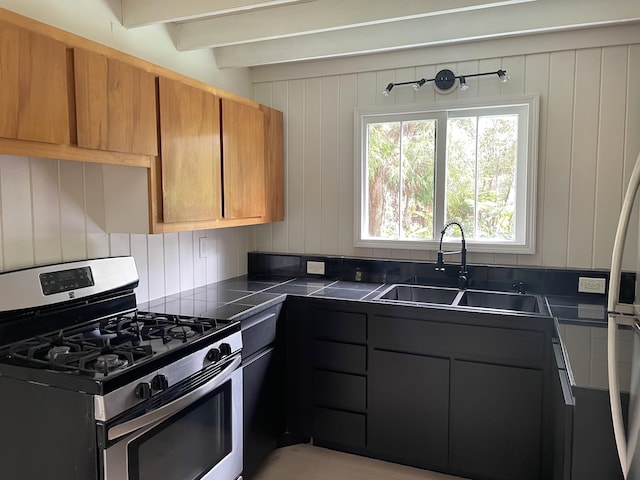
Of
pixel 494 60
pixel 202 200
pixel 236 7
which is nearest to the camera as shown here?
pixel 236 7

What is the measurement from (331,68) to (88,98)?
68.1 inches

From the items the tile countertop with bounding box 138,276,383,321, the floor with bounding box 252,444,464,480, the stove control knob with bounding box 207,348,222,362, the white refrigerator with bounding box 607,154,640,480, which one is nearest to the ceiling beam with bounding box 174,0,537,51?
the white refrigerator with bounding box 607,154,640,480

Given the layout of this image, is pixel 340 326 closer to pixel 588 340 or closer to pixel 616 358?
pixel 588 340

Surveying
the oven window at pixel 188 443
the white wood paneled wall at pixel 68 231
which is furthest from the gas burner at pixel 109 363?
the white wood paneled wall at pixel 68 231

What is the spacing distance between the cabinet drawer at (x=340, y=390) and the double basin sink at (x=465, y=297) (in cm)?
46

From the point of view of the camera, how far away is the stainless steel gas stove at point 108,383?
4.83 feet

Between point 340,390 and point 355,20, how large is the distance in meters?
1.87

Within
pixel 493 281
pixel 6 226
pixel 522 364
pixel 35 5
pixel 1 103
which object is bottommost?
pixel 522 364

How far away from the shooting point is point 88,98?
5.86 ft

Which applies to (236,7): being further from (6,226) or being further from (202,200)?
(6,226)

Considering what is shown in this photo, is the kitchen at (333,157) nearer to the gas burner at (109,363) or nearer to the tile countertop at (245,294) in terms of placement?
the tile countertop at (245,294)

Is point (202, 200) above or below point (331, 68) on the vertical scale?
below

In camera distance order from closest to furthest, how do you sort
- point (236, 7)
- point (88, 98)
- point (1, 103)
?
point (1, 103) → point (88, 98) → point (236, 7)

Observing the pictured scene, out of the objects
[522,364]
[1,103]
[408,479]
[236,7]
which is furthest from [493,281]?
[1,103]
